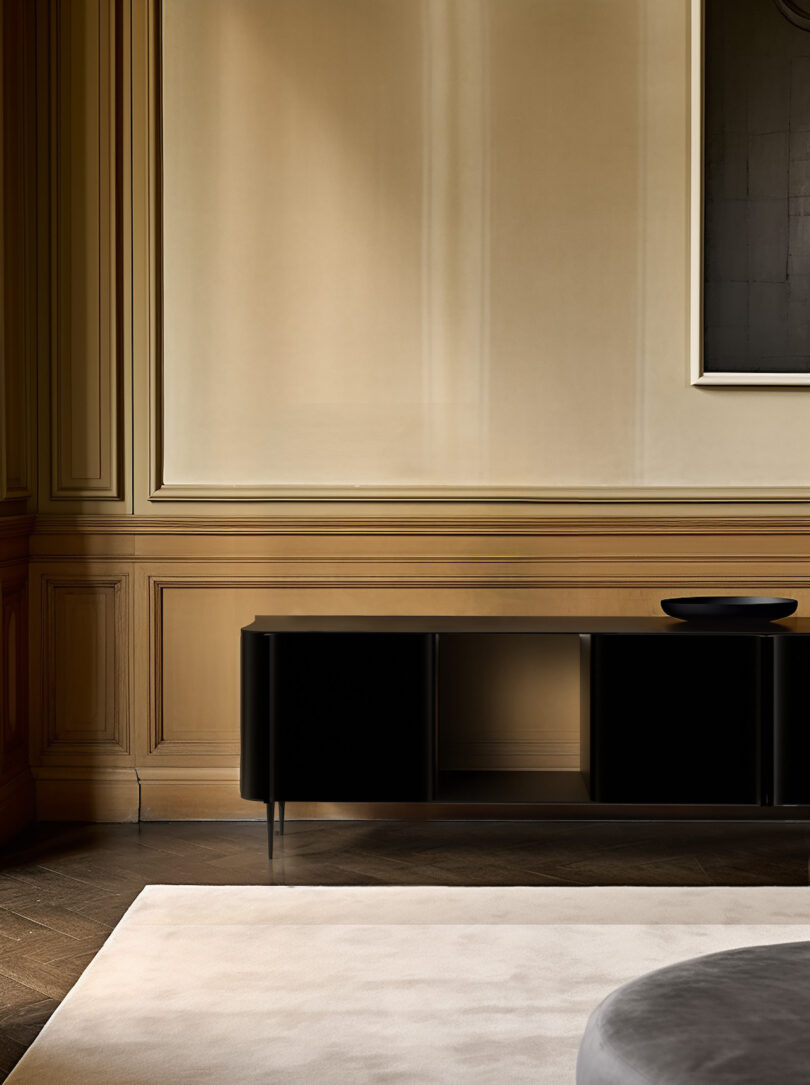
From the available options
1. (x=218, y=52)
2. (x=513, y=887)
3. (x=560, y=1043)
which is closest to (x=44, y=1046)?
(x=560, y=1043)

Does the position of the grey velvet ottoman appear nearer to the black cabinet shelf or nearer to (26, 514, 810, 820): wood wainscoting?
the black cabinet shelf

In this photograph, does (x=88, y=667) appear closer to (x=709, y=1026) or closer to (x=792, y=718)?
(x=792, y=718)

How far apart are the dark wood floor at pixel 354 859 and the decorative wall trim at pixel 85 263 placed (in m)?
1.12

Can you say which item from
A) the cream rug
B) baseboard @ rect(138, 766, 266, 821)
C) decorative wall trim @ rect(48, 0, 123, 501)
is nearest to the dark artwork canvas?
the cream rug

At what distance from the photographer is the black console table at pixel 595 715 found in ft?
10.9

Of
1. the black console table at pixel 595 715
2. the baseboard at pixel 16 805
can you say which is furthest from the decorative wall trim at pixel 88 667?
the black console table at pixel 595 715

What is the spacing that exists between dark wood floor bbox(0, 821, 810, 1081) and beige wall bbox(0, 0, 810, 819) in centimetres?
26

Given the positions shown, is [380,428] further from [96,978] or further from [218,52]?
[96,978]

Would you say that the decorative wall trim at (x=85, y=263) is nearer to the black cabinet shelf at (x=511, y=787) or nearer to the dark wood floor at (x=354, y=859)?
the dark wood floor at (x=354, y=859)

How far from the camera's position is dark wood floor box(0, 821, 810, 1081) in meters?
3.04

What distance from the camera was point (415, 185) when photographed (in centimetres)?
382

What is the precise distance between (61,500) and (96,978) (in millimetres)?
1796

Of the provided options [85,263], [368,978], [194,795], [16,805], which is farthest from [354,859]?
[85,263]

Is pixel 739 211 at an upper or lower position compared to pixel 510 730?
upper
